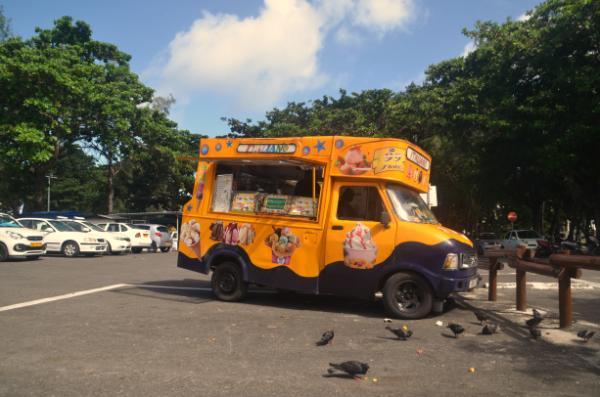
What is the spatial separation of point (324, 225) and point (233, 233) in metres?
1.78

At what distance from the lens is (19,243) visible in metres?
18.3

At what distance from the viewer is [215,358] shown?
5902 millimetres

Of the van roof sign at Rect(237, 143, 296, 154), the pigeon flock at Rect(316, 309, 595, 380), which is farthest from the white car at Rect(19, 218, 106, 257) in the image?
the pigeon flock at Rect(316, 309, 595, 380)

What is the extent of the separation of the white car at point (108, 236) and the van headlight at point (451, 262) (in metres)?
17.8

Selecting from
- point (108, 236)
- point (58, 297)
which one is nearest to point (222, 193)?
point (58, 297)

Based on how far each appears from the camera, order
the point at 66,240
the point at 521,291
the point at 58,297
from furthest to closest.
Result: the point at 66,240 < the point at 58,297 < the point at 521,291

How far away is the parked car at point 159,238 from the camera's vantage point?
27719mm

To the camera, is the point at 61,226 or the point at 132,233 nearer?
the point at 61,226

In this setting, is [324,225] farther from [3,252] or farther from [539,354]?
[3,252]

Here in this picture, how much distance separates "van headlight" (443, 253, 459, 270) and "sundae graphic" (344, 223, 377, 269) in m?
1.10

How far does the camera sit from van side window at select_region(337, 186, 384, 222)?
8.57 meters

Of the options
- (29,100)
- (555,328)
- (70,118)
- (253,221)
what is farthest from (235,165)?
(70,118)

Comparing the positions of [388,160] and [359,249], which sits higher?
[388,160]

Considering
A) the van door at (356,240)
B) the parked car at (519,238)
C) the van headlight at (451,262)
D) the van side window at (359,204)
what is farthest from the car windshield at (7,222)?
the parked car at (519,238)
